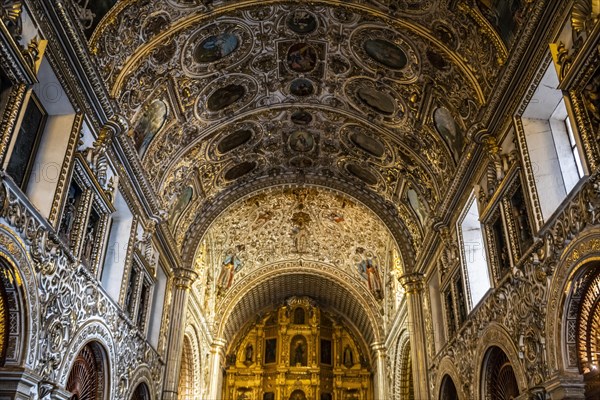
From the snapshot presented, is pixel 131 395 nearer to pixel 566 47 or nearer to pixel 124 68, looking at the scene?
pixel 124 68

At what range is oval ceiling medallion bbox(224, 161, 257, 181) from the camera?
19188 mm

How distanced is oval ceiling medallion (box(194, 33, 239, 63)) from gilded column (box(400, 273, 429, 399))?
9.37 m

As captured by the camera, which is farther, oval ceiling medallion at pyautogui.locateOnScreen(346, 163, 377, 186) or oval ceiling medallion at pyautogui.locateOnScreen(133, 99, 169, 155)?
oval ceiling medallion at pyautogui.locateOnScreen(346, 163, 377, 186)

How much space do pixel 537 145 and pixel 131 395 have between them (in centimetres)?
1050

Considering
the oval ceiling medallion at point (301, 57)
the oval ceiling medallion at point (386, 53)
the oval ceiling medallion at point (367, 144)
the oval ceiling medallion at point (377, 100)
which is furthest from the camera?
the oval ceiling medallion at point (367, 144)

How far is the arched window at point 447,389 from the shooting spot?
48.8ft

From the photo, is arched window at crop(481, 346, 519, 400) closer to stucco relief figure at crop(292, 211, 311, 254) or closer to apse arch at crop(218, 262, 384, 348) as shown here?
stucco relief figure at crop(292, 211, 311, 254)

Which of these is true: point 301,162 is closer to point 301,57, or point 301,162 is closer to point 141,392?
point 301,57

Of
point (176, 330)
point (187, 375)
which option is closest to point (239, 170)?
point (176, 330)

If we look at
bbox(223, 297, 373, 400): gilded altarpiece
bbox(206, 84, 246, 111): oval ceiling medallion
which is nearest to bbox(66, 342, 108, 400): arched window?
bbox(206, 84, 246, 111): oval ceiling medallion

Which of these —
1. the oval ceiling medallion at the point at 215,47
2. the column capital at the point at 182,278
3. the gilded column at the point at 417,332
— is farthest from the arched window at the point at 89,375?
the gilded column at the point at 417,332

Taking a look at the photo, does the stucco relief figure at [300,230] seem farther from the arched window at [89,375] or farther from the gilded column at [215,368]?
the arched window at [89,375]

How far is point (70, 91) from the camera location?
396 inches

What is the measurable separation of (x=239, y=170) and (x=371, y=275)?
30.9ft
